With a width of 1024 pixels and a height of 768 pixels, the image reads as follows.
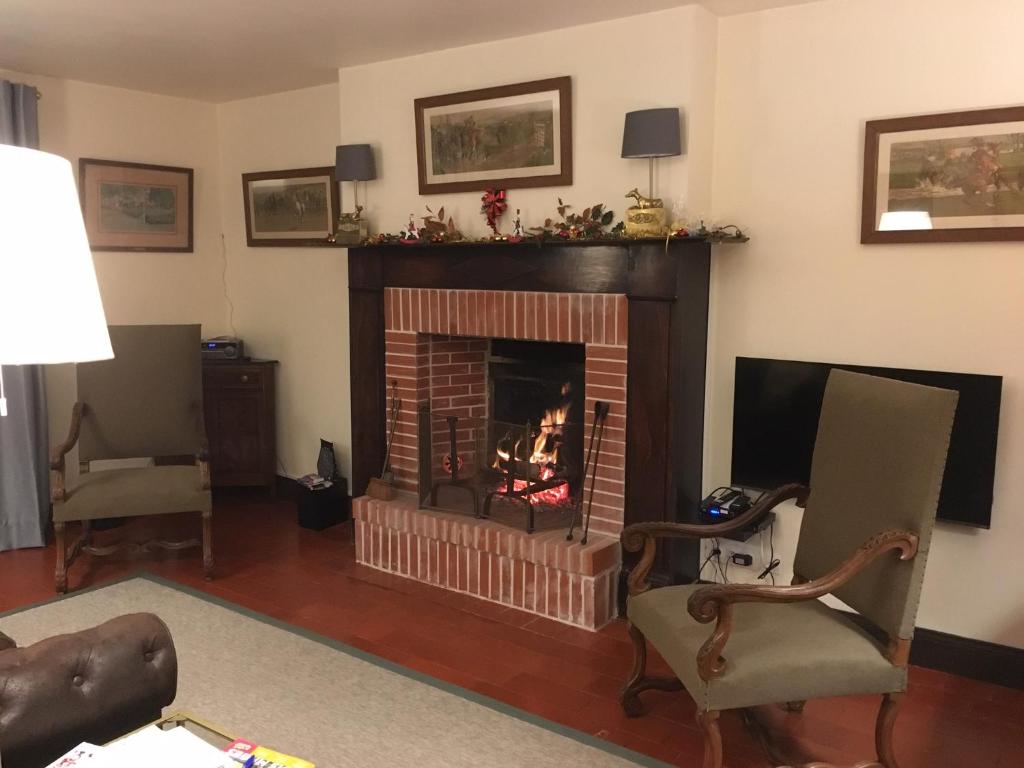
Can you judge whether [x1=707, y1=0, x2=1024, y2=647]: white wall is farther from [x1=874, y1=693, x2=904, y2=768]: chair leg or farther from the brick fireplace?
[x1=874, y1=693, x2=904, y2=768]: chair leg

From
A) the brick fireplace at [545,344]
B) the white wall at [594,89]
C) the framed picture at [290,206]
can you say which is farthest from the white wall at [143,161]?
the white wall at [594,89]

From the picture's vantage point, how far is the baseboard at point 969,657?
3.02 metres

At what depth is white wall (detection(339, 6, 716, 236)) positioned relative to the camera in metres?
3.36

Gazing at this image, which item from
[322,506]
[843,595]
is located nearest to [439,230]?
[322,506]

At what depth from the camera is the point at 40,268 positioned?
4.22 ft

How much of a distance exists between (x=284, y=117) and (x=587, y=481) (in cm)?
294

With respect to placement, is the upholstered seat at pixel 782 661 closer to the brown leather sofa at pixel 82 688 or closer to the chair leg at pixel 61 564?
the brown leather sofa at pixel 82 688

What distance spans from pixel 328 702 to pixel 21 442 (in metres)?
2.61

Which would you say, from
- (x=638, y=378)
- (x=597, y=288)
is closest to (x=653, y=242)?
(x=597, y=288)

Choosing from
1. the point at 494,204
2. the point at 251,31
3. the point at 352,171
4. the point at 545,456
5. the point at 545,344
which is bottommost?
the point at 545,456

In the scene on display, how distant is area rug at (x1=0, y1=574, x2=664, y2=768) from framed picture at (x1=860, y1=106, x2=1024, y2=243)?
2.06 metres

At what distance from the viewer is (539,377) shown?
4.25 meters

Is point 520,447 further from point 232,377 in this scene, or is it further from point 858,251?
point 232,377

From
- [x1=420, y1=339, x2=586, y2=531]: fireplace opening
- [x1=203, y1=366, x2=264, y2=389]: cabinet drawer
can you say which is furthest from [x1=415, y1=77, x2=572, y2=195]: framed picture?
[x1=203, y1=366, x2=264, y2=389]: cabinet drawer
